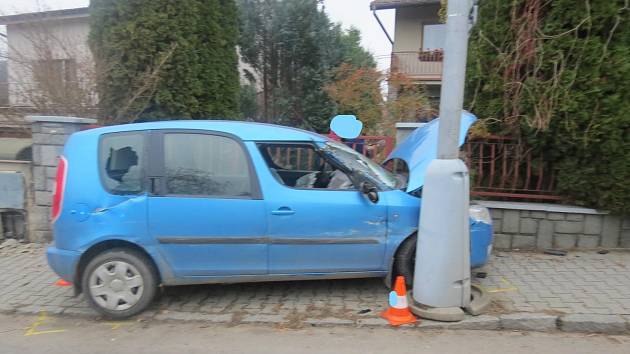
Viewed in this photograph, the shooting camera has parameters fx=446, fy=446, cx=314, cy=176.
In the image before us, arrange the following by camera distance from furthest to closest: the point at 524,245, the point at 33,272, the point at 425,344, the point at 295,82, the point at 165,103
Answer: the point at 295,82 < the point at 165,103 < the point at 524,245 < the point at 33,272 < the point at 425,344

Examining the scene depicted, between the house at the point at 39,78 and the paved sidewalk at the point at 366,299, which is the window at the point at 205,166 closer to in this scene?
the paved sidewalk at the point at 366,299

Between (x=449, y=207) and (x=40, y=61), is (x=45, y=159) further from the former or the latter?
(x=449, y=207)

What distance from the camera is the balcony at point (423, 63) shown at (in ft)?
58.6

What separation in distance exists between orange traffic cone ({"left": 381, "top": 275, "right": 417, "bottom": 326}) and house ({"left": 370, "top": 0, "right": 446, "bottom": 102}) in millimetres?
15031

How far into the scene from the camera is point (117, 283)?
3.96m

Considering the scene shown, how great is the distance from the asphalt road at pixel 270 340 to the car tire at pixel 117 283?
155 mm

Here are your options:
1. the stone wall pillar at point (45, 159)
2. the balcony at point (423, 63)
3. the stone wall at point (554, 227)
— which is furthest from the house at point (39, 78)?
the balcony at point (423, 63)

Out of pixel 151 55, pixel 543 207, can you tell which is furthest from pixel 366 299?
pixel 151 55

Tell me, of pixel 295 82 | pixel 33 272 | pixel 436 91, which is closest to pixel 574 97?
pixel 33 272

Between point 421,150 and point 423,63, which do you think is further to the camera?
point 423,63

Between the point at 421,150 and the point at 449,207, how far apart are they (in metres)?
1.01

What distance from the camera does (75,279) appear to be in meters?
4.02

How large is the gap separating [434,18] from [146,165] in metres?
16.7

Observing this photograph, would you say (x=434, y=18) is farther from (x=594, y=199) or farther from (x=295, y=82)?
(x=594, y=199)
